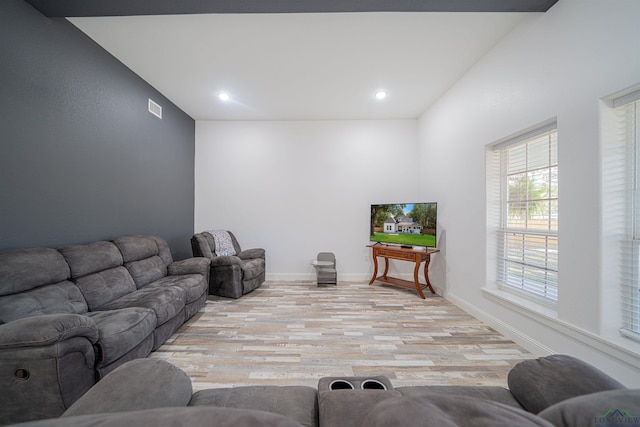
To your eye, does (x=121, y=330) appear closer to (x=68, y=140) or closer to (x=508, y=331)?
(x=68, y=140)

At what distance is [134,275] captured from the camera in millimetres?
2666

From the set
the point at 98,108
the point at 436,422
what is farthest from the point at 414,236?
the point at 98,108

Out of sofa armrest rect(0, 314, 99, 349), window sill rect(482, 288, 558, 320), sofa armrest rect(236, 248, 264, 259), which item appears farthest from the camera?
sofa armrest rect(236, 248, 264, 259)

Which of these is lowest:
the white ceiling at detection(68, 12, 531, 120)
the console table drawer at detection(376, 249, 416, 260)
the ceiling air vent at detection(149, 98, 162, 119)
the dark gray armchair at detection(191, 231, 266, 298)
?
the dark gray armchair at detection(191, 231, 266, 298)

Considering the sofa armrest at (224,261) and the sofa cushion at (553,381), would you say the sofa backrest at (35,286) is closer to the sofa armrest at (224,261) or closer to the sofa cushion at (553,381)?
the sofa armrest at (224,261)

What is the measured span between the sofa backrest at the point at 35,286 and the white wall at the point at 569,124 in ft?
13.0

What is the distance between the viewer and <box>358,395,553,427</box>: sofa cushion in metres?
0.44

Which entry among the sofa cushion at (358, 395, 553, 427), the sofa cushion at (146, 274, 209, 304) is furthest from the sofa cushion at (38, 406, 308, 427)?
the sofa cushion at (146, 274, 209, 304)

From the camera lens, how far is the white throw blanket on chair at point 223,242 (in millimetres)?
4094

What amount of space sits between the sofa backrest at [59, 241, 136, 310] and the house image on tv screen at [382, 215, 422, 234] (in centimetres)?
361

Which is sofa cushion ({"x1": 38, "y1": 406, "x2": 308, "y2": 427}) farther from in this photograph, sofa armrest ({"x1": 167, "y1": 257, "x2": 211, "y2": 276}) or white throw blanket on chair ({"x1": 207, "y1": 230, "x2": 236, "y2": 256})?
white throw blanket on chair ({"x1": 207, "y1": 230, "x2": 236, "y2": 256})

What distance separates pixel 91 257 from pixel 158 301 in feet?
2.57

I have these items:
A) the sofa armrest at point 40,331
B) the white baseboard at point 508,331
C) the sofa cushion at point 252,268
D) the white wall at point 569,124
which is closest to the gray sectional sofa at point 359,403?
the sofa armrest at point 40,331

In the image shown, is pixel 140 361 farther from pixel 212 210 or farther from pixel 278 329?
pixel 212 210
